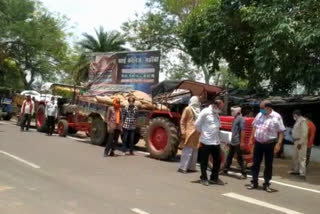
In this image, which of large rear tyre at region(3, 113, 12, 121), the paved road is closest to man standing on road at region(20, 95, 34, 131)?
the paved road

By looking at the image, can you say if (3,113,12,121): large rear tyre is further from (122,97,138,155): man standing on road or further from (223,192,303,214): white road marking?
(223,192,303,214): white road marking

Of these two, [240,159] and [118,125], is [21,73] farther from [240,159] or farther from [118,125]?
[240,159]

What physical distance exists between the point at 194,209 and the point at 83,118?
11417 mm

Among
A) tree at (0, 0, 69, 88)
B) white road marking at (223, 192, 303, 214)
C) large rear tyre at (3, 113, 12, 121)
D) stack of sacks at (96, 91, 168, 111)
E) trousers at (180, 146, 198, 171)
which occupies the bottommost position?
white road marking at (223, 192, 303, 214)

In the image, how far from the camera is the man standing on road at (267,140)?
995 cm

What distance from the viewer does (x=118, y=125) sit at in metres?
14.6

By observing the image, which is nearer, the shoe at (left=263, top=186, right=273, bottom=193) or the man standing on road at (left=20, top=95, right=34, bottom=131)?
the shoe at (left=263, top=186, right=273, bottom=193)

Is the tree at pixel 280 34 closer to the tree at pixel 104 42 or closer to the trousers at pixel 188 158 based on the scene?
the trousers at pixel 188 158

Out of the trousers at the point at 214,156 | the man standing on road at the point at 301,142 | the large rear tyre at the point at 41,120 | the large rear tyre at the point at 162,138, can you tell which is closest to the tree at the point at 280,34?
the man standing on road at the point at 301,142

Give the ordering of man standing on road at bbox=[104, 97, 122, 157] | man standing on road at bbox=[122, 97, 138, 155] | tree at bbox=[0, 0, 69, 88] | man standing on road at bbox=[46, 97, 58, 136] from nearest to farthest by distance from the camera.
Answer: man standing on road at bbox=[104, 97, 122, 157] < man standing on road at bbox=[122, 97, 138, 155] < man standing on road at bbox=[46, 97, 58, 136] < tree at bbox=[0, 0, 69, 88]

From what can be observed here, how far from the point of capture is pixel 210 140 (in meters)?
10.3

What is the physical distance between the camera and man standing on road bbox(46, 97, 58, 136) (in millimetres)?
20219

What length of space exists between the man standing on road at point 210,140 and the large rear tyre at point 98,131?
667 centimetres

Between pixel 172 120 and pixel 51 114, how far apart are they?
25.4 ft
